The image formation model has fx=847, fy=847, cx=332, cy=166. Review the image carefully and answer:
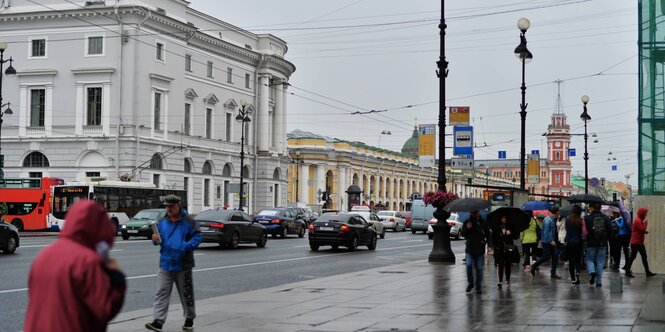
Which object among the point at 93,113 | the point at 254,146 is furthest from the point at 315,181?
the point at 93,113

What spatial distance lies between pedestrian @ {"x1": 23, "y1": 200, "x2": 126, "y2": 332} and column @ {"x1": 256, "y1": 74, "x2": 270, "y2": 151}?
7797 cm

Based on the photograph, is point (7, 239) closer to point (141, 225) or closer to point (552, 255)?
point (141, 225)

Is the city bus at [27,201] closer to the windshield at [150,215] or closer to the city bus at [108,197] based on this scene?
the city bus at [108,197]

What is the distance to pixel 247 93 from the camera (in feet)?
266

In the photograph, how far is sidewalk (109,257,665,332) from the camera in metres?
11.4

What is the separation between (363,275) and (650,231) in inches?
293

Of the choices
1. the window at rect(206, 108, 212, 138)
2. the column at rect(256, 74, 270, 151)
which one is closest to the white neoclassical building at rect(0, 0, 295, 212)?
the window at rect(206, 108, 212, 138)

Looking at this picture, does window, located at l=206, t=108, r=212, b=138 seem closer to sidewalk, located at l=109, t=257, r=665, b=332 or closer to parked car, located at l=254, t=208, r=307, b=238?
parked car, located at l=254, t=208, r=307, b=238

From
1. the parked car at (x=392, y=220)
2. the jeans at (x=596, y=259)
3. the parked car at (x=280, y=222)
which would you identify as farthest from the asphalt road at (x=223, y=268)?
the parked car at (x=392, y=220)

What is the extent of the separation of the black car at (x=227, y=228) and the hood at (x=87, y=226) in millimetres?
26701

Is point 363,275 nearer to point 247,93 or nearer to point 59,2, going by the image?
point 59,2

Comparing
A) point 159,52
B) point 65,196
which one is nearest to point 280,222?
point 65,196

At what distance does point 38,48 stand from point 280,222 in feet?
99.2

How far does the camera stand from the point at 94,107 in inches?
2490
